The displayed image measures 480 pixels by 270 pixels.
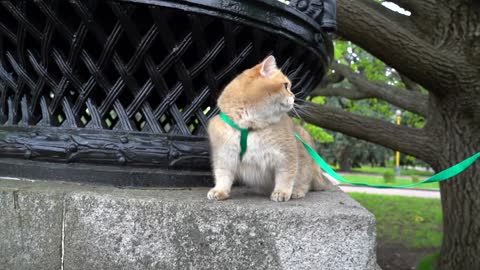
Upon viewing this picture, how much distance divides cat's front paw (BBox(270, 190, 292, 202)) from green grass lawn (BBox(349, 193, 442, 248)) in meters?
7.27

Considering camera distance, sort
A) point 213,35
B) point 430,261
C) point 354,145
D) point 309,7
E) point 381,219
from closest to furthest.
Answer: point 213,35, point 309,7, point 430,261, point 381,219, point 354,145

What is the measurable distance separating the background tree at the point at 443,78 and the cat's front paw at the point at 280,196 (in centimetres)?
314

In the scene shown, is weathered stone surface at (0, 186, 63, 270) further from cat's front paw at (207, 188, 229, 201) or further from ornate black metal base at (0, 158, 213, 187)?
cat's front paw at (207, 188, 229, 201)

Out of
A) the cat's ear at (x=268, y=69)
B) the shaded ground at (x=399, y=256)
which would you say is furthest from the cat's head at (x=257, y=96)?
the shaded ground at (x=399, y=256)

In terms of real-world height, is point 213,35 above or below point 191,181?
above

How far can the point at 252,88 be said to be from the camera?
6.22 feet

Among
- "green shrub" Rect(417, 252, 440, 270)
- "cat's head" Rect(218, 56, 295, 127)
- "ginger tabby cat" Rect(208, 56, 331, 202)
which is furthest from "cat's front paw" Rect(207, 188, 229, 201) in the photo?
"green shrub" Rect(417, 252, 440, 270)

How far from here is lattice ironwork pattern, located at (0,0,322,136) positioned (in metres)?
1.75

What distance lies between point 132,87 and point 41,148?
44cm

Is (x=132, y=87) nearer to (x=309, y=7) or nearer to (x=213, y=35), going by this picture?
(x=213, y=35)

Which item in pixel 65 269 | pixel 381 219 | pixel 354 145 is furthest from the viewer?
pixel 354 145

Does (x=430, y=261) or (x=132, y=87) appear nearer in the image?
(x=132, y=87)

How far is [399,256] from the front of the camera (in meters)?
7.95

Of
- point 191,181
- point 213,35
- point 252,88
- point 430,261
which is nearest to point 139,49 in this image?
point 213,35
